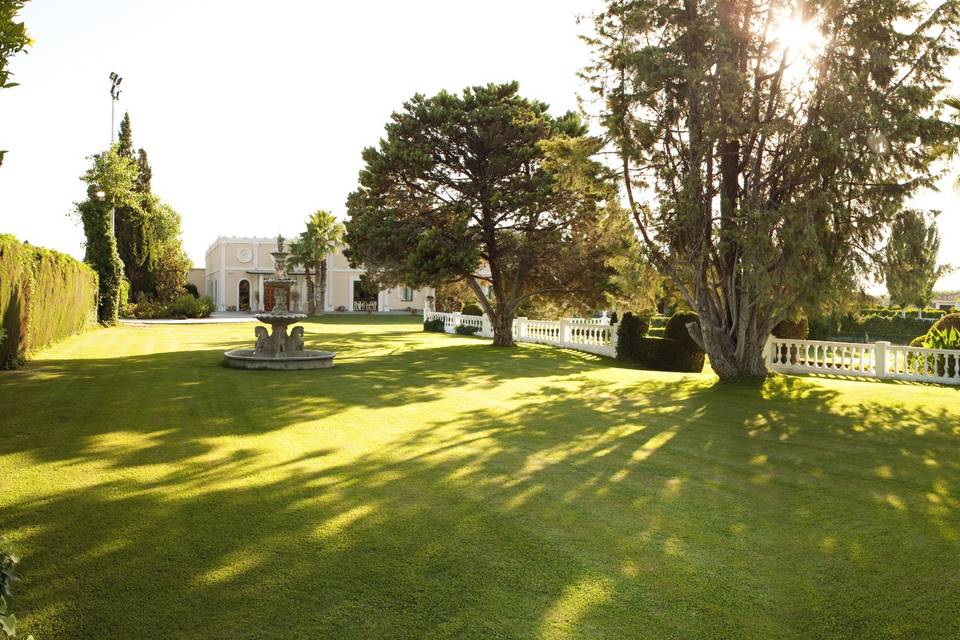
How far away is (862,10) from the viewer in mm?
11000

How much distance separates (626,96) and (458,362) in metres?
7.60

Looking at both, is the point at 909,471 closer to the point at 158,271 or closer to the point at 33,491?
the point at 33,491

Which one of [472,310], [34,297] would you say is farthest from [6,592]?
[472,310]

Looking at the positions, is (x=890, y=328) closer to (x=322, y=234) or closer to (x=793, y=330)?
(x=793, y=330)

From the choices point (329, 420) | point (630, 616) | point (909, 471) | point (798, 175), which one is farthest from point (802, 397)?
point (630, 616)

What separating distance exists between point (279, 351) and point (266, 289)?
40517 mm

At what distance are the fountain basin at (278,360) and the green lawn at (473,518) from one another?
12.7 feet

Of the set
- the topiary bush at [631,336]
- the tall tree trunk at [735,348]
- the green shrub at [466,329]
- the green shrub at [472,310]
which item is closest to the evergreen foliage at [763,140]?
the tall tree trunk at [735,348]

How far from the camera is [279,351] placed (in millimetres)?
15086

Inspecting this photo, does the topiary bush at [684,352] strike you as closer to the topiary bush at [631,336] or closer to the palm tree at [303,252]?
the topiary bush at [631,336]

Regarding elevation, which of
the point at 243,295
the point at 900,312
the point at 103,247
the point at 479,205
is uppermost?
the point at 479,205

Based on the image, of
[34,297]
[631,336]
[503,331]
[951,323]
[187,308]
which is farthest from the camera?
[187,308]

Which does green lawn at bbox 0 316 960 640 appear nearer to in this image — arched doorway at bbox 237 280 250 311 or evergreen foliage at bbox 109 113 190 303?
evergreen foliage at bbox 109 113 190 303

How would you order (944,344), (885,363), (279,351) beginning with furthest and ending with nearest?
1. (944,344)
2. (279,351)
3. (885,363)
